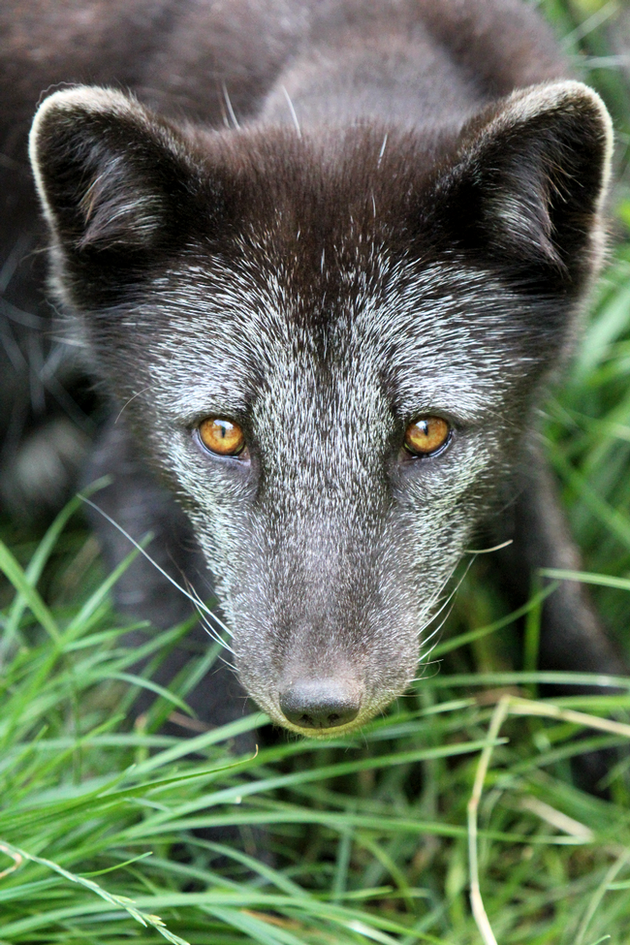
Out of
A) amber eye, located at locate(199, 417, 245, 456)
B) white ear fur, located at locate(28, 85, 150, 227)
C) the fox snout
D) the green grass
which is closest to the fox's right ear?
white ear fur, located at locate(28, 85, 150, 227)

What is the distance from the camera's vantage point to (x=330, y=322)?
8.71 feet

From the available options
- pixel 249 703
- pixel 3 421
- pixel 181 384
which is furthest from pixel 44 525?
pixel 181 384

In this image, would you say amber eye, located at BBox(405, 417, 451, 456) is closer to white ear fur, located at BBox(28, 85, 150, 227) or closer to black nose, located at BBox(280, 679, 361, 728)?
black nose, located at BBox(280, 679, 361, 728)

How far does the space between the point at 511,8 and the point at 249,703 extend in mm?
2435

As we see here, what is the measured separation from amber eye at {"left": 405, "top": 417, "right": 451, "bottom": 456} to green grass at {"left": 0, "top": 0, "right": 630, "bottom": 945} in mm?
756

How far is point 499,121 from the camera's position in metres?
2.51

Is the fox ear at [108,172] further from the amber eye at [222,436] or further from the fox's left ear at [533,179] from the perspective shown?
the fox's left ear at [533,179]

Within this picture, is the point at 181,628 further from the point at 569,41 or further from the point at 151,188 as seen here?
the point at 569,41

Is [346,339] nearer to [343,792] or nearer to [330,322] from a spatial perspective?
[330,322]

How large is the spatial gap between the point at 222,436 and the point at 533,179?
0.98 metres

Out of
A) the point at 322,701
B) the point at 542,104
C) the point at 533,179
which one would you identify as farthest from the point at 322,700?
the point at 542,104

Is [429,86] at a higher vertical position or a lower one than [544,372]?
higher

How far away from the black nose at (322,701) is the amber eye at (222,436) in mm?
646

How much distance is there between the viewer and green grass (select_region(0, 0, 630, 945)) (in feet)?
9.10
